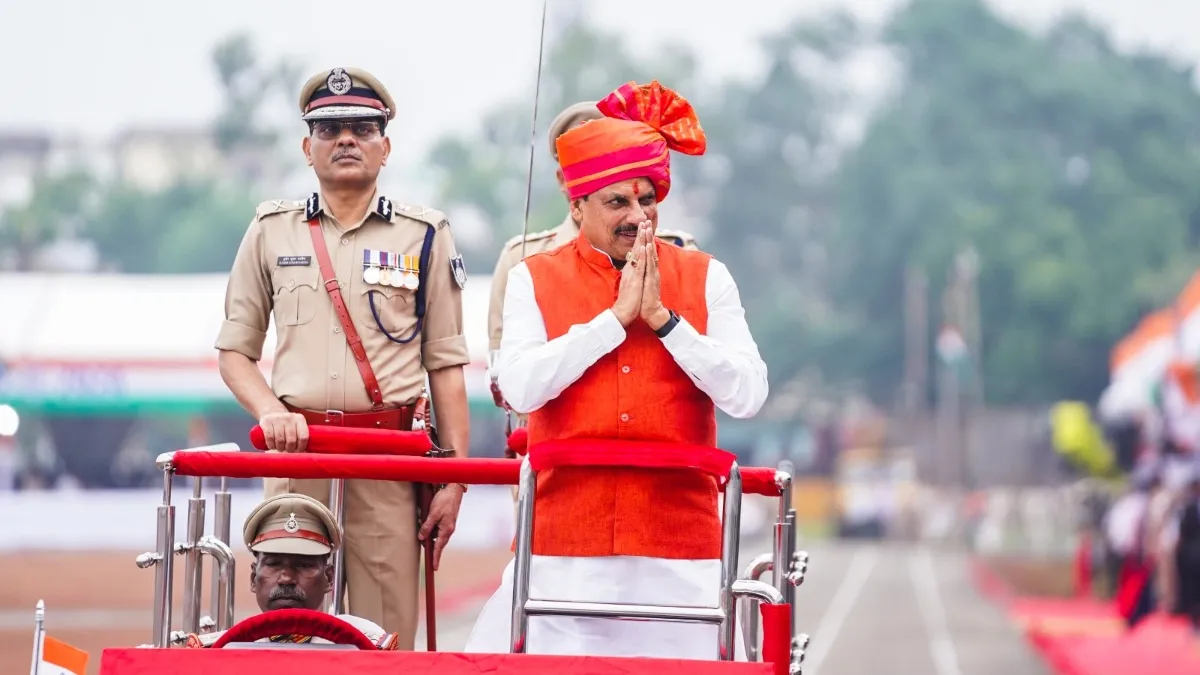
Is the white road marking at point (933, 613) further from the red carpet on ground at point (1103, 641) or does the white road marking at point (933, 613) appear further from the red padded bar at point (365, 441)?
the red padded bar at point (365, 441)

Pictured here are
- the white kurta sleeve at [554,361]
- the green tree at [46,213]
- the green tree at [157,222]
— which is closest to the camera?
the white kurta sleeve at [554,361]

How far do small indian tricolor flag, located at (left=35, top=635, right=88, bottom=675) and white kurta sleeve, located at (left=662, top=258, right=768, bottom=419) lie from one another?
4.90ft

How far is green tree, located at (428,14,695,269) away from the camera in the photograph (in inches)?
2805

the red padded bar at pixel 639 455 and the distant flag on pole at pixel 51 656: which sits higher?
the red padded bar at pixel 639 455

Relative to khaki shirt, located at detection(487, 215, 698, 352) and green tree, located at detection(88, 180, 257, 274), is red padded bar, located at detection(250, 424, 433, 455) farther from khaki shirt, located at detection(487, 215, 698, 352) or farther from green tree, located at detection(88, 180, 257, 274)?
green tree, located at detection(88, 180, 257, 274)

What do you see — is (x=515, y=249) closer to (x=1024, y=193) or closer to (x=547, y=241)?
(x=547, y=241)

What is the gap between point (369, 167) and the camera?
5.41 meters

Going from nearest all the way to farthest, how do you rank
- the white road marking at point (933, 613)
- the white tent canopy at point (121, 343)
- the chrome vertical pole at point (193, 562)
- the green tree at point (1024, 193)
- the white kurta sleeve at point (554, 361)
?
the white kurta sleeve at point (554, 361)
the chrome vertical pole at point (193, 562)
the white road marking at point (933, 613)
the white tent canopy at point (121, 343)
the green tree at point (1024, 193)

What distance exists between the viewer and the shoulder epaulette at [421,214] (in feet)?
18.2

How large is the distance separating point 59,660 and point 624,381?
4.58 ft

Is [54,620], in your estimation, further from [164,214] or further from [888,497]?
[164,214]

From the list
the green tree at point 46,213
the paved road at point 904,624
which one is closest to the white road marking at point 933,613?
the paved road at point 904,624

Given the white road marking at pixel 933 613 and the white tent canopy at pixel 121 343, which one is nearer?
the white road marking at pixel 933 613

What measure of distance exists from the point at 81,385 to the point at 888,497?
84.1 feet
